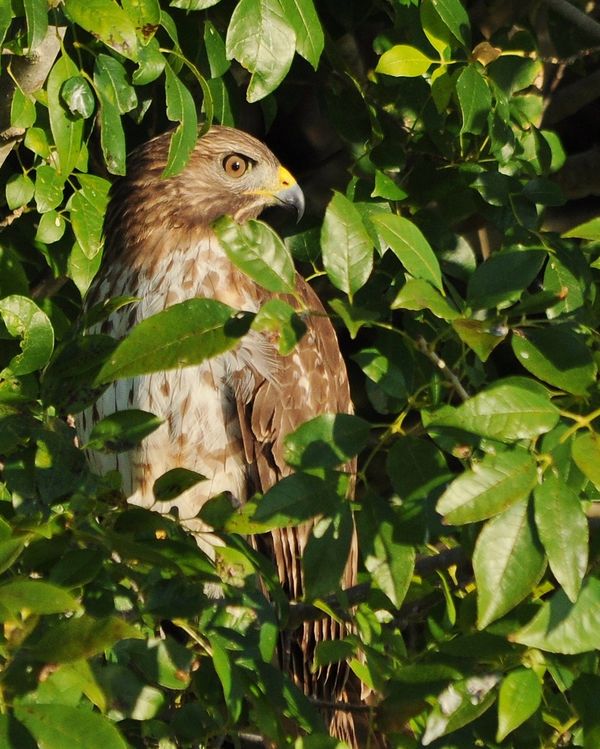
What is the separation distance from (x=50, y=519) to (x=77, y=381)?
0.82 ft

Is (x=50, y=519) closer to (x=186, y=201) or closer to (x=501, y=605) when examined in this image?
(x=501, y=605)

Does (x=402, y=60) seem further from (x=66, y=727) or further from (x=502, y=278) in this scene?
(x=66, y=727)

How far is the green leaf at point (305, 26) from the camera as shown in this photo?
8.91 ft

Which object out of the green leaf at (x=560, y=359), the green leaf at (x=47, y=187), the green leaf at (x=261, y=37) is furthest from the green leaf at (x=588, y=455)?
the green leaf at (x=47, y=187)

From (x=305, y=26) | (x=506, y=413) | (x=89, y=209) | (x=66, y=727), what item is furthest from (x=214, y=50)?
(x=66, y=727)

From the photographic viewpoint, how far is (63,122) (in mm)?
2814

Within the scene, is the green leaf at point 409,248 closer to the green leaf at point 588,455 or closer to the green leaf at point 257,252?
the green leaf at point 257,252

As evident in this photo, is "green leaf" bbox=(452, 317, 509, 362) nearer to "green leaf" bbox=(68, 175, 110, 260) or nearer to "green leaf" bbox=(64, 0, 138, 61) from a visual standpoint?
"green leaf" bbox=(64, 0, 138, 61)

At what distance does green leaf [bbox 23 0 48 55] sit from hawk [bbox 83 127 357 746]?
1.21 m

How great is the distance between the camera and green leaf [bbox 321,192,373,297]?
1.77 metres

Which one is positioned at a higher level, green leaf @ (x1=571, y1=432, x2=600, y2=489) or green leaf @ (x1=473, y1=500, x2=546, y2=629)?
green leaf @ (x1=571, y1=432, x2=600, y2=489)

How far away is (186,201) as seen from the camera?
4.20 m

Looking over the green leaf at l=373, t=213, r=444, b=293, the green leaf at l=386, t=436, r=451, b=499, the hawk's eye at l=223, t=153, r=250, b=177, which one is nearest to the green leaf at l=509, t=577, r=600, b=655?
the green leaf at l=386, t=436, r=451, b=499

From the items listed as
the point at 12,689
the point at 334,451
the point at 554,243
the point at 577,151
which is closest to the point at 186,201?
the point at 554,243
